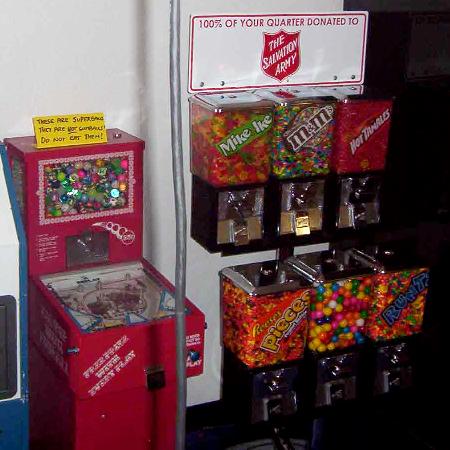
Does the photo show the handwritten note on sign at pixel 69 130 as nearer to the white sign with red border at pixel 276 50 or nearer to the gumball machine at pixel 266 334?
the white sign with red border at pixel 276 50

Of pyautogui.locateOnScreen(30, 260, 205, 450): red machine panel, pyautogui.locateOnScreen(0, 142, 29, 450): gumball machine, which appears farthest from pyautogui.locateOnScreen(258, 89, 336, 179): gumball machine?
pyautogui.locateOnScreen(0, 142, 29, 450): gumball machine

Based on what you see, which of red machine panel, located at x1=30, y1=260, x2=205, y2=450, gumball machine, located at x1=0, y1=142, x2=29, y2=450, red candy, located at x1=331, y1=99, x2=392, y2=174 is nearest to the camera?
gumball machine, located at x1=0, y1=142, x2=29, y2=450

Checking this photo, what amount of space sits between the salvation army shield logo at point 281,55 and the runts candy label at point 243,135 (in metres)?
0.29

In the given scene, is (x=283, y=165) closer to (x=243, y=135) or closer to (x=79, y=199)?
(x=243, y=135)

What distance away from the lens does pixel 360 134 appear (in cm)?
217

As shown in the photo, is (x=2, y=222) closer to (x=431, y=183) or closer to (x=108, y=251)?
(x=108, y=251)

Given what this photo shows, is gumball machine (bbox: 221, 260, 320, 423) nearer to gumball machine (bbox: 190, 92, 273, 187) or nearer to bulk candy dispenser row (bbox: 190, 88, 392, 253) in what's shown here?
bulk candy dispenser row (bbox: 190, 88, 392, 253)

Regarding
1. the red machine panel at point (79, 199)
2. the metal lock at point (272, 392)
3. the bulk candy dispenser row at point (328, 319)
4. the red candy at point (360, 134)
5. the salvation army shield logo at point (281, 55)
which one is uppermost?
the salvation army shield logo at point (281, 55)

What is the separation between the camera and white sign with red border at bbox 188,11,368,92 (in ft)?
7.17

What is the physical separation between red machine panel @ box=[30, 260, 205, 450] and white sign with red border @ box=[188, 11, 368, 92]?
2.02 feet

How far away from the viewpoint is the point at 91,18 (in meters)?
2.11

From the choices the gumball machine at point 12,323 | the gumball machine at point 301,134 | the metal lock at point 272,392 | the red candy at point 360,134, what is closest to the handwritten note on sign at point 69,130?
the gumball machine at point 12,323

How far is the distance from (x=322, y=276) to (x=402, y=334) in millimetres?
343

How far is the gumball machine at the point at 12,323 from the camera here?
1.75 m
